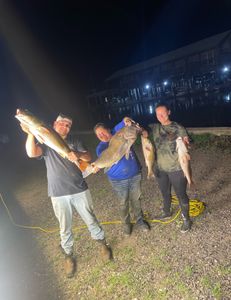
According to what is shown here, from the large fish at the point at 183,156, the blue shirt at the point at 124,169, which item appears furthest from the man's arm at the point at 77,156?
the large fish at the point at 183,156

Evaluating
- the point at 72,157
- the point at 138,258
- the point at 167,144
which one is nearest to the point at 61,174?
the point at 72,157

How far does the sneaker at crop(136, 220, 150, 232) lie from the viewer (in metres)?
5.56

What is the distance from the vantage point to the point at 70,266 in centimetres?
492

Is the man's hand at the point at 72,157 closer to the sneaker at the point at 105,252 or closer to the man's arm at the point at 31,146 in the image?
the man's arm at the point at 31,146

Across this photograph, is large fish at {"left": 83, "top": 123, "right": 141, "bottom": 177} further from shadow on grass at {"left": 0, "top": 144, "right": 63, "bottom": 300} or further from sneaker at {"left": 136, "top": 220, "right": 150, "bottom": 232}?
shadow on grass at {"left": 0, "top": 144, "right": 63, "bottom": 300}

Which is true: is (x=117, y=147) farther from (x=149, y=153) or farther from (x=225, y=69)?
(x=225, y=69)

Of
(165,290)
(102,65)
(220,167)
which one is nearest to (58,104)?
(102,65)

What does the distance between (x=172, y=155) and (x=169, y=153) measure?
0.21ft

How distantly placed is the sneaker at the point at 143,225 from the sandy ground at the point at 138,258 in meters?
0.10

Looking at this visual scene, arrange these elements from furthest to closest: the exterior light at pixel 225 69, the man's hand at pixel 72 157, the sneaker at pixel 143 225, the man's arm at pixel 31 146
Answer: the exterior light at pixel 225 69
the sneaker at pixel 143 225
the man's arm at pixel 31 146
the man's hand at pixel 72 157

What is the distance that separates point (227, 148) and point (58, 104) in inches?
1780

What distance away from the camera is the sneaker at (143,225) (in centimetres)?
556

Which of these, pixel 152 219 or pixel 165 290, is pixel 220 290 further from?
pixel 152 219

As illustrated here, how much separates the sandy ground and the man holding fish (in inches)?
23.2
